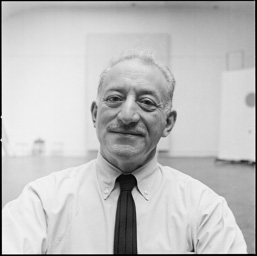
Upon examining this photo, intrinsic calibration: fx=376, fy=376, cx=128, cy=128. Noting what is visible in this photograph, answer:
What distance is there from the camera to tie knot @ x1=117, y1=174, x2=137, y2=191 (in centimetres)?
113

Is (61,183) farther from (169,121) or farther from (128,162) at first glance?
(169,121)

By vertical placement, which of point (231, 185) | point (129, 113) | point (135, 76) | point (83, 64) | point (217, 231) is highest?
point (83, 64)

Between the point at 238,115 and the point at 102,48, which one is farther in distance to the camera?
the point at 102,48

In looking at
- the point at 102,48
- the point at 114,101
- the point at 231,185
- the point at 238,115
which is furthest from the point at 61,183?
the point at 102,48

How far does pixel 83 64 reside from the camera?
948 centimetres

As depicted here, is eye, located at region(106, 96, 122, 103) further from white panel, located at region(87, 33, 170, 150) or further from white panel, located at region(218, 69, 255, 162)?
white panel, located at region(87, 33, 170, 150)

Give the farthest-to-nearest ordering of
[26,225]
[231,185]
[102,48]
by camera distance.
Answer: [102,48], [231,185], [26,225]

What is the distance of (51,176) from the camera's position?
45.9 inches

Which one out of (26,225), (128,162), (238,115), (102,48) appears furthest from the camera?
(102,48)

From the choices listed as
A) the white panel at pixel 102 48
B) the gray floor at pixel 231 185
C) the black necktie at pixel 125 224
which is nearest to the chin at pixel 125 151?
Result: the black necktie at pixel 125 224

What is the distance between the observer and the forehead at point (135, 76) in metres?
1.08

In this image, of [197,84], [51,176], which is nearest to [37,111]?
[197,84]

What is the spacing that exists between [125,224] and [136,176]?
0.16 m

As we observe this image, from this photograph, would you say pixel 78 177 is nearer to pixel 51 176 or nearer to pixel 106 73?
pixel 51 176
